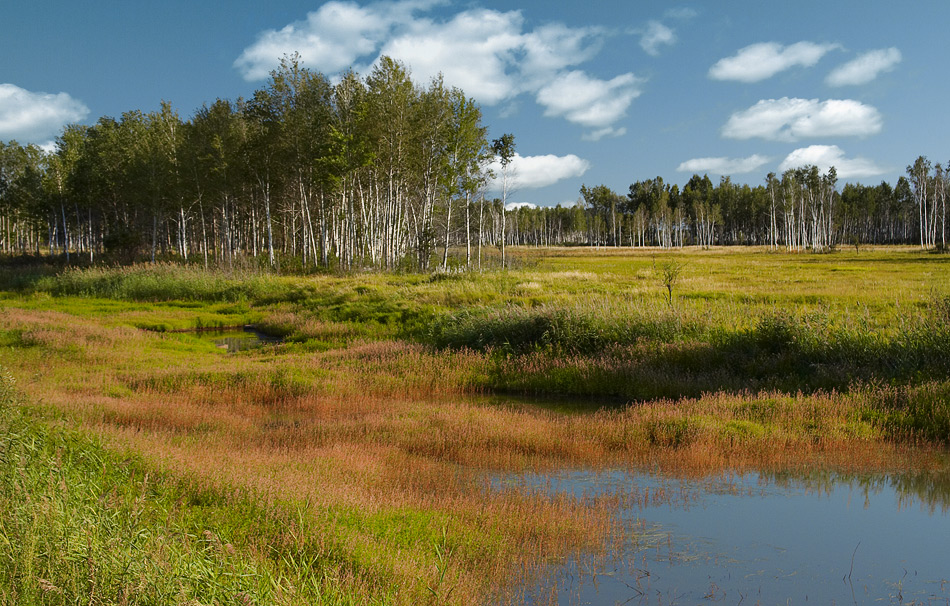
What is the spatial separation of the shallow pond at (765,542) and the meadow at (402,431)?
516 mm

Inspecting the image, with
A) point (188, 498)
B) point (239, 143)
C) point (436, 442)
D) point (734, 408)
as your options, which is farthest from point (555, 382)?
point (239, 143)

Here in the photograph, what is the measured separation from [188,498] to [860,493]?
9.53 metres

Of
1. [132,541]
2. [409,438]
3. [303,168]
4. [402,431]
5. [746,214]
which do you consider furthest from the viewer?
[746,214]

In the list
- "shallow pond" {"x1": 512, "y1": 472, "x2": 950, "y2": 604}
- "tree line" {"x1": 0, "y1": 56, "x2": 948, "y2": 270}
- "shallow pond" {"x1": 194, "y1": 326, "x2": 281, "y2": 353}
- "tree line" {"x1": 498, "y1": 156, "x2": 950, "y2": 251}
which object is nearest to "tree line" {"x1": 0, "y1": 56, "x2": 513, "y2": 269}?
"tree line" {"x1": 0, "y1": 56, "x2": 948, "y2": 270}

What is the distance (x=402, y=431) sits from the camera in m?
12.6

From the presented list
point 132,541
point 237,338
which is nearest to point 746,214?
point 237,338

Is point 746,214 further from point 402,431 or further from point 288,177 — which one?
point 402,431

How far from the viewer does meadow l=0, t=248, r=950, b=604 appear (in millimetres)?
5238

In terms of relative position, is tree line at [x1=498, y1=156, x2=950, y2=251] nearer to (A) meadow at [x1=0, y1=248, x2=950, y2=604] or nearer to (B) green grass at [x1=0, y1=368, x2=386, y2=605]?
(A) meadow at [x1=0, y1=248, x2=950, y2=604]

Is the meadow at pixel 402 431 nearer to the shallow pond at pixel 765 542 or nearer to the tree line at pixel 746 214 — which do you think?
the shallow pond at pixel 765 542

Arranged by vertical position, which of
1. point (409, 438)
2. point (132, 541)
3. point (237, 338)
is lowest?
point (409, 438)

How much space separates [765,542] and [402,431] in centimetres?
699

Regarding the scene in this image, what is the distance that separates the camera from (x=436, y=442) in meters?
11.9

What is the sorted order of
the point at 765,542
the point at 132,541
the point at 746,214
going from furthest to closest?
the point at 746,214 → the point at 765,542 → the point at 132,541
